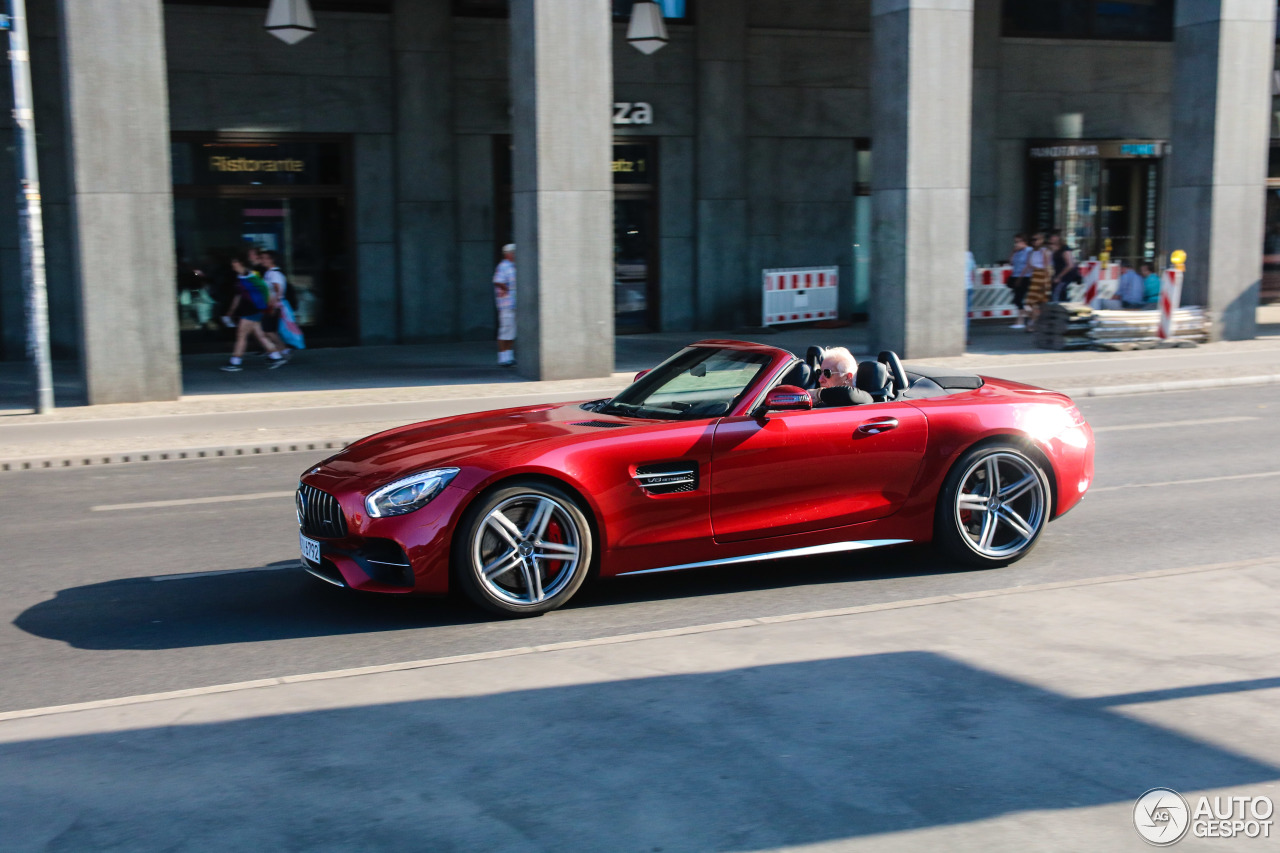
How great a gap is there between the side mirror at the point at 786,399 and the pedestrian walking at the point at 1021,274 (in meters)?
19.6

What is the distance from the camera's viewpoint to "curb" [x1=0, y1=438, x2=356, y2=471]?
12.6 m

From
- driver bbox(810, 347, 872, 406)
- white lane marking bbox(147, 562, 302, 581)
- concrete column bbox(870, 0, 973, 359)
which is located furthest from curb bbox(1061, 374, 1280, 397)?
white lane marking bbox(147, 562, 302, 581)

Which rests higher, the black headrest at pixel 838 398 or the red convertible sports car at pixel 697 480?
the black headrest at pixel 838 398

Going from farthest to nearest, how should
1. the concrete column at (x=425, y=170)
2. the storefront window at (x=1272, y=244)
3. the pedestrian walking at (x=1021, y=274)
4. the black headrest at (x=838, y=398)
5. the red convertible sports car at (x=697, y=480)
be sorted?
the storefront window at (x=1272, y=244)
the pedestrian walking at (x=1021, y=274)
the concrete column at (x=425, y=170)
the black headrest at (x=838, y=398)
the red convertible sports car at (x=697, y=480)

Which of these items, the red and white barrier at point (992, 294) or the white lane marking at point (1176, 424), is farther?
the red and white barrier at point (992, 294)

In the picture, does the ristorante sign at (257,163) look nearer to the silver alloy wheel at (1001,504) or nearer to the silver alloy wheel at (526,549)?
the silver alloy wheel at (526,549)

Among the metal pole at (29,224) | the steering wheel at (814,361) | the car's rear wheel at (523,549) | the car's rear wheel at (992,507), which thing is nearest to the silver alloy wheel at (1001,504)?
the car's rear wheel at (992,507)

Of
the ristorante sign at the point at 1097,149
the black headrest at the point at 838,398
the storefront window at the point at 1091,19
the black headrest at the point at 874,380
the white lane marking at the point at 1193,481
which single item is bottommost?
the white lane marking at the point at 1193,481

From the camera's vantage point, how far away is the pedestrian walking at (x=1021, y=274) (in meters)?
25.6

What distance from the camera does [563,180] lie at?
17781 millimetres

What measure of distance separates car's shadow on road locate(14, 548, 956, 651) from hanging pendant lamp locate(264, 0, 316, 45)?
13.8m

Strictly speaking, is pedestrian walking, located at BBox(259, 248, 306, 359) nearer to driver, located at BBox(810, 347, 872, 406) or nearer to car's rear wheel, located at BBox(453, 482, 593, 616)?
driver, located at BBox(810, 347, 872, 406)

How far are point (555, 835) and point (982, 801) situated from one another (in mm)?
1430

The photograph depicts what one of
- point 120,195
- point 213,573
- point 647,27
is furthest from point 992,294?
point 213,573
